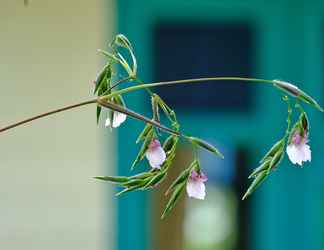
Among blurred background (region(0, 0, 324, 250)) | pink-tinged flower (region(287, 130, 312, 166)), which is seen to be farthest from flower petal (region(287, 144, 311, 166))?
blurred background (region(0, 0, 324, 250))

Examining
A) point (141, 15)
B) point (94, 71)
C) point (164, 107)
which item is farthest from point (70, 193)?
point (164, 107)

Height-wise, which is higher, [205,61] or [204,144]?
[205,61]

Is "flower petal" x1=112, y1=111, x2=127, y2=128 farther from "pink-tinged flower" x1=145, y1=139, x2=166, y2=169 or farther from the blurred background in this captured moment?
the blurred background

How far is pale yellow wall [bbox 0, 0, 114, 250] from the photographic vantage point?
2637 millimetres

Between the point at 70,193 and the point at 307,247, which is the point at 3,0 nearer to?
the point at 70,193

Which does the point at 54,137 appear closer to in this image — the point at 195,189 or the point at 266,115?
the point at 266,115

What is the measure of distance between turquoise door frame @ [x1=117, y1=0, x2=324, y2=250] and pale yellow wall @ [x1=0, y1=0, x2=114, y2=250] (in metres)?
0.07

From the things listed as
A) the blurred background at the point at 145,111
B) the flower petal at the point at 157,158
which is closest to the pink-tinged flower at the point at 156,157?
the flower petal at the point at 157,158

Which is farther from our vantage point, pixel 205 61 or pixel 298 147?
pixel 205 61

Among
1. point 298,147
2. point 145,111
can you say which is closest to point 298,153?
point 298,147

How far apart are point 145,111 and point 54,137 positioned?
237 millimetres

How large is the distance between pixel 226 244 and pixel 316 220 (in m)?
0.24

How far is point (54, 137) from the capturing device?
266 cm

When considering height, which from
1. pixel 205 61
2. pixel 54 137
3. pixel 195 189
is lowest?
pixel 195 189
